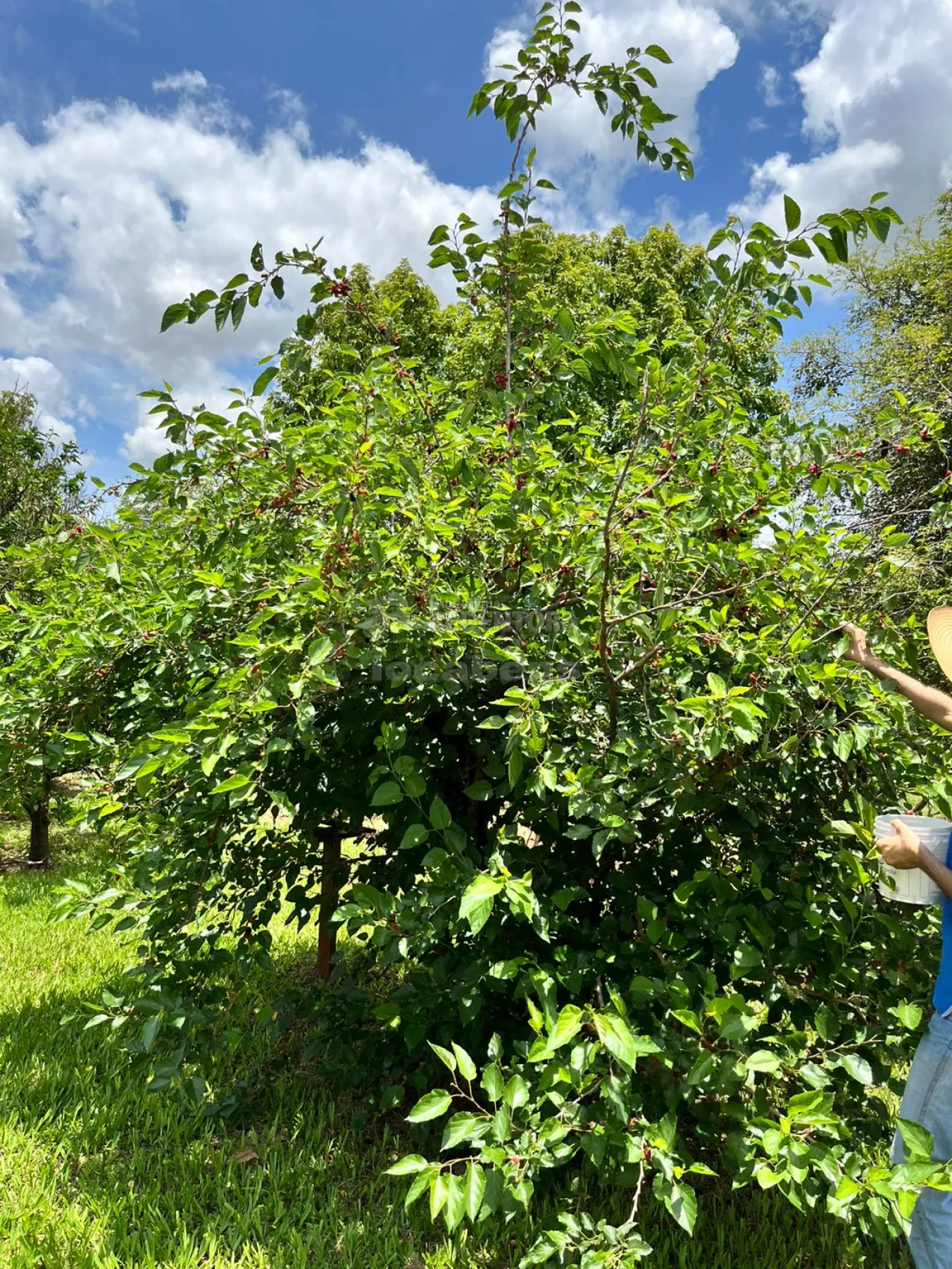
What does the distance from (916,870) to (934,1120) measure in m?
0.57

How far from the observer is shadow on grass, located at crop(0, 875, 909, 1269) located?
6.92 ft

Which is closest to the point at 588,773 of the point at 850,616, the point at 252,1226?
the point at 850,616

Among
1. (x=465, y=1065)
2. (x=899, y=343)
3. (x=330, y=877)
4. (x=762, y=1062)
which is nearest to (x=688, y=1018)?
(x=762, y=1062)

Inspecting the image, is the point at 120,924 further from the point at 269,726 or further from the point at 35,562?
the point at 35,562

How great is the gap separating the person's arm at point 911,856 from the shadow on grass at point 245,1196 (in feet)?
4.20

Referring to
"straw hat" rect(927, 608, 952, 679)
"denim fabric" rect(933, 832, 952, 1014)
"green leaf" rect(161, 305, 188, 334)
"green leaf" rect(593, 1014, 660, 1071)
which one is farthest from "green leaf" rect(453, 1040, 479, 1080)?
"green leaf" rect(161, 305, 188, 334)

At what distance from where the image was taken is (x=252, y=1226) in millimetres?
2232

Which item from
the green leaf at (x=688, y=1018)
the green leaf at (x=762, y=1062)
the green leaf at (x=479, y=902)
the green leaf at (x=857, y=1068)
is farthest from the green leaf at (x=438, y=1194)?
the green leaf at (x=857, y=1068)

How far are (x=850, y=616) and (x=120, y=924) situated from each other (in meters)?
2.02

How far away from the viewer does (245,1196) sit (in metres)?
2.36

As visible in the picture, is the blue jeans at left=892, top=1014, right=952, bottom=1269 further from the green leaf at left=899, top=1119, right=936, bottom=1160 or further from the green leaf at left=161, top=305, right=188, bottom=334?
the green leaf at left=161, top=305, right=188, bottom=334

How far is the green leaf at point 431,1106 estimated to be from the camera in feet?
4.22

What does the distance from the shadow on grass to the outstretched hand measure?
1285 millimetres

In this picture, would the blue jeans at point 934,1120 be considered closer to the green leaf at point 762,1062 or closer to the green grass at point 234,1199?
the green leaf at point 762,1062
